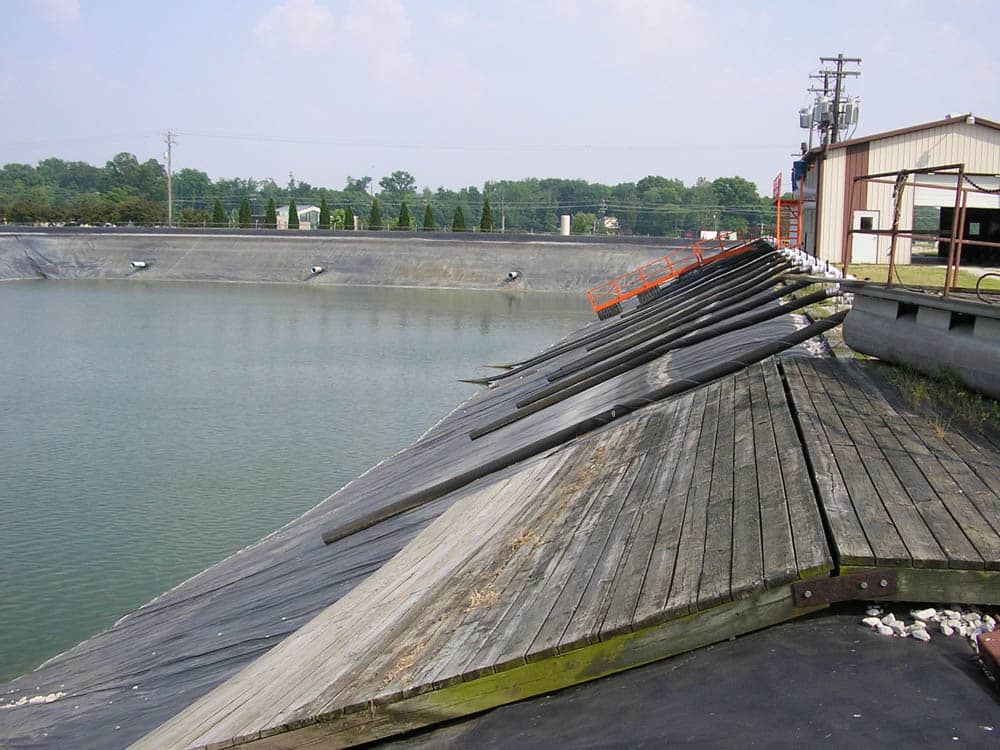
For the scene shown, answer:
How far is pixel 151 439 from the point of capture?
18953 millimetres

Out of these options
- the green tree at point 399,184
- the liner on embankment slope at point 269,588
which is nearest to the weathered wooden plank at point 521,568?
the liner on embankment slope at point 269,588

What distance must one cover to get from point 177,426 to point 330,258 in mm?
43320

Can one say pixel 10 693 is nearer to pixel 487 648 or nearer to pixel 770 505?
pixel 487 648

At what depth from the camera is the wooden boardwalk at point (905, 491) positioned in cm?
466

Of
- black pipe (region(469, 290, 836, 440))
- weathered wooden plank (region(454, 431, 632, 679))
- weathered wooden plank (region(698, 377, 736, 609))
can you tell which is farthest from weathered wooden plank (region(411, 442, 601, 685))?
black pipe (region(469, 290, 836, 440))

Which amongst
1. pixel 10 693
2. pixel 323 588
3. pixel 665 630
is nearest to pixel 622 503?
pixel 665 630

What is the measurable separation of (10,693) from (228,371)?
19162mm

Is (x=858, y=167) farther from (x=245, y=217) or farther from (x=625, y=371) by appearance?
(x=245, y=217)

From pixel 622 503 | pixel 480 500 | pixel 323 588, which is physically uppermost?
pixel 622 503

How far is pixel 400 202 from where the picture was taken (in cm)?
16912

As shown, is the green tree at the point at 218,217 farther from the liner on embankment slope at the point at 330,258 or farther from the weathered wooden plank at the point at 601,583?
the weathered wooden plank at the point at 601,583

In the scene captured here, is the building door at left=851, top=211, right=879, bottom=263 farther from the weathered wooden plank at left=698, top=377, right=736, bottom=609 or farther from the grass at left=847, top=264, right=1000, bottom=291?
the weathered wooden plank at left=698, top=377, right=736, bottom=609

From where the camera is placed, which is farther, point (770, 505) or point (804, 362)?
point (804, 362)

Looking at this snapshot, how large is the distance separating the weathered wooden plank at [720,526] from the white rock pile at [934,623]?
68 cm
